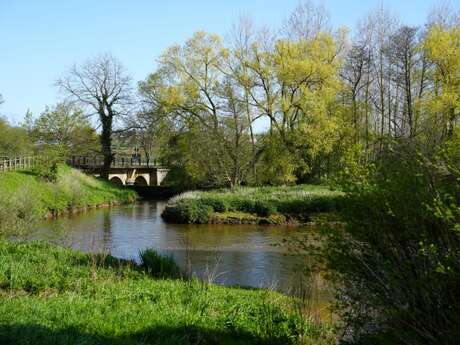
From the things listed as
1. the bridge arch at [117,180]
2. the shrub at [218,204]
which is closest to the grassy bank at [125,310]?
the shrub at [218,204]

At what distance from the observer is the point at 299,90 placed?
3653 cm

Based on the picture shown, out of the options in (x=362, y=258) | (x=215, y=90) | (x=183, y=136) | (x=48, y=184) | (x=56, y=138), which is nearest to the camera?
(x=362, y=258)

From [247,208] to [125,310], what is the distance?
838 inches

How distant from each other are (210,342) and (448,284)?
2876 mm

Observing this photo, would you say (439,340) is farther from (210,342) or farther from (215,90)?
(215,90)

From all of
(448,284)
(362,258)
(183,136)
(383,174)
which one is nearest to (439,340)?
(448,284)

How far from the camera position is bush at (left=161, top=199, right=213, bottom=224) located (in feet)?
86.6

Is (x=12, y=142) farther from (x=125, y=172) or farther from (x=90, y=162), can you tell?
(x=125, y=172)

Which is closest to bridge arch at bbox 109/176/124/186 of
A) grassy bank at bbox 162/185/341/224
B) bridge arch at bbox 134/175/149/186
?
bridge arch at bbox 134/175/149/186

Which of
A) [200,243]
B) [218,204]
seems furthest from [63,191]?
[200,243]

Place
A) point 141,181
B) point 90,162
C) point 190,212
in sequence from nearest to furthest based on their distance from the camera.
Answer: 1. point 190,212
2. point 90,162
3. point 141,181

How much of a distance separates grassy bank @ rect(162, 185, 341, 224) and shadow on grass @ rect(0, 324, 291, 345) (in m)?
19.4

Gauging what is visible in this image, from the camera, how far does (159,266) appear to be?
10.8 metres

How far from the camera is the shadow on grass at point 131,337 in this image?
477 cm
